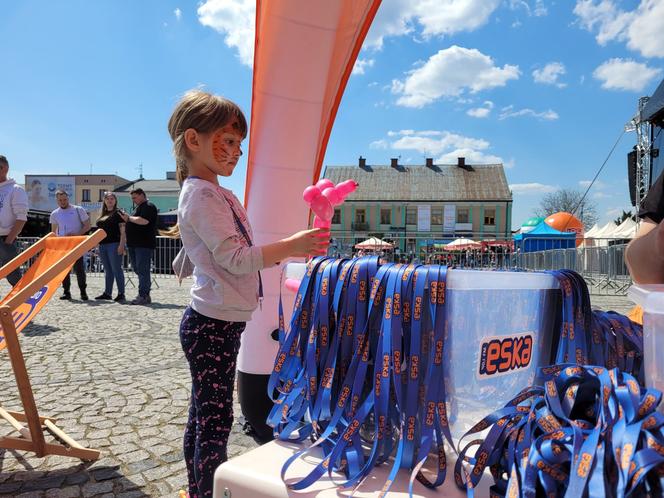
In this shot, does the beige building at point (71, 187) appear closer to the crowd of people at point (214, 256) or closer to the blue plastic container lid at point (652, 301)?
the crowd of people at point (214, 256)

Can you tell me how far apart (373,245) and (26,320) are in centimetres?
771

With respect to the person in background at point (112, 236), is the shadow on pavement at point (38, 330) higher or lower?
lower

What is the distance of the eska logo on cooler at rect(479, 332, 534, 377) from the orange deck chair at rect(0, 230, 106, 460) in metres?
1.88

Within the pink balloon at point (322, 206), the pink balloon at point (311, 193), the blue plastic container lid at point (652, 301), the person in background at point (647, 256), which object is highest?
the pink balloon at point (311, 193)

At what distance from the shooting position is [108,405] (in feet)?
9.84

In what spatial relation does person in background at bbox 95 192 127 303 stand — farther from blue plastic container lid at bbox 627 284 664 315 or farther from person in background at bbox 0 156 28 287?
blue plastic container lid at bbox 627 284 664 315

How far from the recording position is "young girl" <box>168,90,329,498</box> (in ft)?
4.83

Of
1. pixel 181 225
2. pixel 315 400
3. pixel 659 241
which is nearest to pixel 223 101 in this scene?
pixel 181 225

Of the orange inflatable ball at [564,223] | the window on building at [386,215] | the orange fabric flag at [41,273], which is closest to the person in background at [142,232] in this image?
the orange fabric flag at [41,273]

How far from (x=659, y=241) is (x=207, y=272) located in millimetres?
1380

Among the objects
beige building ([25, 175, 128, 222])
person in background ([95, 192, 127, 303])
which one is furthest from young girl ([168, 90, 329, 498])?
beige building ([25, 175, 128, 222])

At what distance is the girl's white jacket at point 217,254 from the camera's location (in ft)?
4.71

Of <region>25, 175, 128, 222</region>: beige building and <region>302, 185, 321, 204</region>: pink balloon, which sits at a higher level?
<region>25, 175, 128, 222</region>: beige building

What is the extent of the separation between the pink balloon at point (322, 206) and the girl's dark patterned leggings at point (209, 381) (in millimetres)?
525
